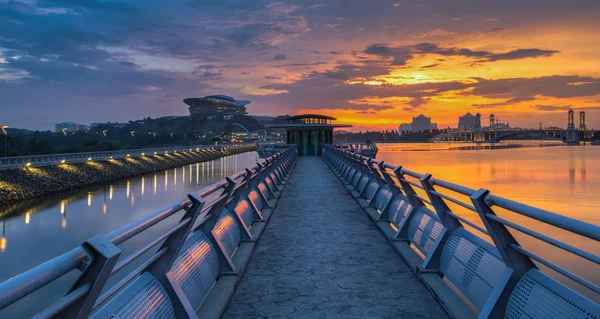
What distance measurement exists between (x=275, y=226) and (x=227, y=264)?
386 centimetres

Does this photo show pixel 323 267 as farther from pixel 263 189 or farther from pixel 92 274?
pixel 263 189

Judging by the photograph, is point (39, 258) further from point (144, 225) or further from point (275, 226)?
point (144, 225)

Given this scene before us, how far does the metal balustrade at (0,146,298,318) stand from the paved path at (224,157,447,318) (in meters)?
0.31

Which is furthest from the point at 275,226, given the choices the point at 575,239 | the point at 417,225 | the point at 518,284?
the point at 575,239

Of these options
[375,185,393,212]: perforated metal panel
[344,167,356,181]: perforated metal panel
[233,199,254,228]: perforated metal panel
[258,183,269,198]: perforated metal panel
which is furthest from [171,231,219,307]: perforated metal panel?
[344,167,356,181]: perforated metal panel

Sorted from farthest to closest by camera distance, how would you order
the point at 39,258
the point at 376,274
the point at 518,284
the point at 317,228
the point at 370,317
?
the point at 39,258 → the point at 317,228 → the point at 376,274 → the point at 370,317 → the point at 518,284

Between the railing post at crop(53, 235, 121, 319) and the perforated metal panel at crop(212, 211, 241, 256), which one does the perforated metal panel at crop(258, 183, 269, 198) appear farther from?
the railing post at crop(53, 235, 121, 319)

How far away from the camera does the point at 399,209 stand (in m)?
7.96

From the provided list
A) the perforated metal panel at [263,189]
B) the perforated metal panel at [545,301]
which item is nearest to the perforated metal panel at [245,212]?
the perforated metal panel at [263,189]

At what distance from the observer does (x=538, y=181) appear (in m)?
46.1

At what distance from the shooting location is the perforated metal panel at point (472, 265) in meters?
4.00

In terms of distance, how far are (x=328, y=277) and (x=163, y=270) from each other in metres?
2.78

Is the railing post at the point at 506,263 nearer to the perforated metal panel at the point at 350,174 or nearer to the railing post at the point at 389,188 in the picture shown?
the railing post at the point at 389,188

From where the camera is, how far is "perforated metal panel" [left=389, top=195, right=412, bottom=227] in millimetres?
7498
